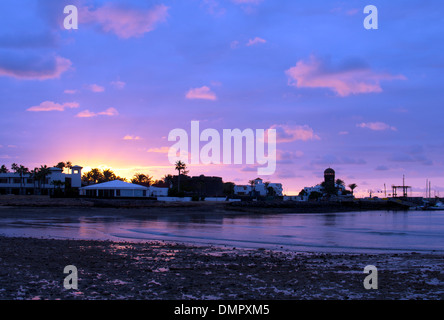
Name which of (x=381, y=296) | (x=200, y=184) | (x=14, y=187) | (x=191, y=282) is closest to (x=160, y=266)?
(x=191, y=282)

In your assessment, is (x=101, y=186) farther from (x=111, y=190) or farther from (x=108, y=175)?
(x=108, y=175)

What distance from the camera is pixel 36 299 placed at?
30.2ft

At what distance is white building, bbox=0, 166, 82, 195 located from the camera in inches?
4400

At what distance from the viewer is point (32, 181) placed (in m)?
116

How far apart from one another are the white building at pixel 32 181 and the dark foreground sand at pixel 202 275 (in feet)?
320

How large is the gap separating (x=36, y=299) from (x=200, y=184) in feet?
415

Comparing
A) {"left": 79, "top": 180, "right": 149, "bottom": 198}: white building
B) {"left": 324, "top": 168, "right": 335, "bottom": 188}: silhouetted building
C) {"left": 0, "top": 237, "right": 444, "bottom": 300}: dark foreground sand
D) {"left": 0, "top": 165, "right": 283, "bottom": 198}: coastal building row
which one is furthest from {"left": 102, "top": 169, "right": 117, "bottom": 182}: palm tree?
{"left": 0, "top": 237, "right": 444, "bottom": 300}: dark foreground sand

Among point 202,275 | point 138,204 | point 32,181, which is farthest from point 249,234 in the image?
point 32,181

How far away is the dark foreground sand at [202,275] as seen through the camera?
33.5 feet

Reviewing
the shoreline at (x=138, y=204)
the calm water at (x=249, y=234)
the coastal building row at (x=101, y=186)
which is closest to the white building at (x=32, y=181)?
the coastal building row at (x=101, y=186)

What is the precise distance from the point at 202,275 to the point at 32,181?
115054 mm

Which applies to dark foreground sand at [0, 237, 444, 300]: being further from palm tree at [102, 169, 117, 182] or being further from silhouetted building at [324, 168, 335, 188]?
silhouetted building at [324, 168, 335, 188]

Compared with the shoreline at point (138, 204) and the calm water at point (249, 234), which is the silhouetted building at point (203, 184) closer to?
the shoreline at point (138, 204)
